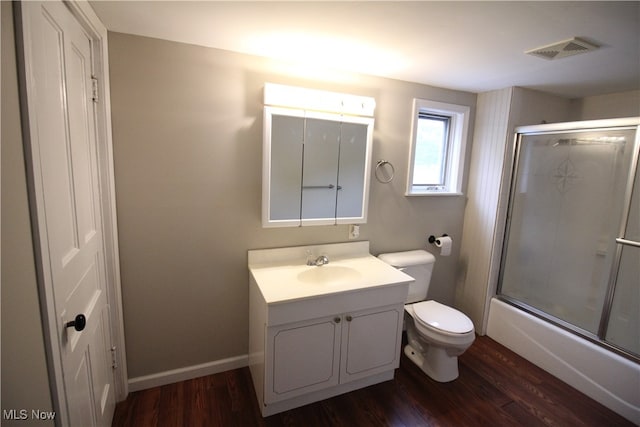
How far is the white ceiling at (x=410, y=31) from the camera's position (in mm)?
1229

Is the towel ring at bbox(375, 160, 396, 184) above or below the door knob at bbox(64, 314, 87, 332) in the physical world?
above

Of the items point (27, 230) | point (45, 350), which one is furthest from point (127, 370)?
point (27, 230)

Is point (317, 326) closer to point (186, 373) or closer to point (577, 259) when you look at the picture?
point (186, 373)

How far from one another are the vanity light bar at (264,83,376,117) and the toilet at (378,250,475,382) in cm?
112

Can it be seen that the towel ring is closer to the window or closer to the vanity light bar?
the window

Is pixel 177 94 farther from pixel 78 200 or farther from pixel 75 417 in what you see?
pixel 75 417

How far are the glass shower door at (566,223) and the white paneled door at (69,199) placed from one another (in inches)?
112

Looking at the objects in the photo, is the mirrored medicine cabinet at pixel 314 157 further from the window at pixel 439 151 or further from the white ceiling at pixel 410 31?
the window at pixel 439 151

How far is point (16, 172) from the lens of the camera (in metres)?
0.74

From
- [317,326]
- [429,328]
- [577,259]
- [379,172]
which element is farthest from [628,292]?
[317,326]

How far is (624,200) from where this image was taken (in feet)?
6.16

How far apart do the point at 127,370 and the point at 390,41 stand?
243 centimetres

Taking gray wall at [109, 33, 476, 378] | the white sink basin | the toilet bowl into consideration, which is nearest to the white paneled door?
gray wall at [109, 33, 476, 378]

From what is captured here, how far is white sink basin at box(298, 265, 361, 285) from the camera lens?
6.52ft
